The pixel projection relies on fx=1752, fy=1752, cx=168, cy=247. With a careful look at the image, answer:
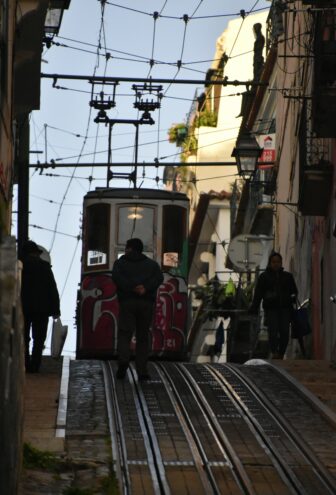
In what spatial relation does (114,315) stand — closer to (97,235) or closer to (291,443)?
(97,235)

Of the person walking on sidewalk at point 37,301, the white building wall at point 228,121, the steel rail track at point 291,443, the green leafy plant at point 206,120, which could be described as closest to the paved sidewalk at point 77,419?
the person walking on sidewalk at point 37,301

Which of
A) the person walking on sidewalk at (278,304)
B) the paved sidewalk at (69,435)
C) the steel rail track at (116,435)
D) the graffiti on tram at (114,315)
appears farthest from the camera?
the graffiti on tram at (114,315)

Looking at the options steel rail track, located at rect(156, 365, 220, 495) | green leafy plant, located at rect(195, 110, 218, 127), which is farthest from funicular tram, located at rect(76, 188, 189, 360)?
green leafy plant, located at rect(195, 110, 218, 127)

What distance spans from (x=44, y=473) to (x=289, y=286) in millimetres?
10930

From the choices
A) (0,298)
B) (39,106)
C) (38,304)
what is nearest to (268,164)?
(39,106)

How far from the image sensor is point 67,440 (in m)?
13.9

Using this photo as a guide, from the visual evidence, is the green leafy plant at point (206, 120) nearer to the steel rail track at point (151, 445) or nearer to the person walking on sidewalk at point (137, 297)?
the person walking on sidewalk at point (137, 297)

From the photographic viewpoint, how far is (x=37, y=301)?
19.5m

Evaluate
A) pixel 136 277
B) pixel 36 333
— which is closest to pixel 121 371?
pixel 136 277

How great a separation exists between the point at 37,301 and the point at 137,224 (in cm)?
878

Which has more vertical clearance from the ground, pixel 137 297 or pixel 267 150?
pixel 267 150

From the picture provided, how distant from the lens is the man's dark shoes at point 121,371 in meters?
18.2

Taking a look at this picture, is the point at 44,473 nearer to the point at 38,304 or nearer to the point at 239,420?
the point at 239,420

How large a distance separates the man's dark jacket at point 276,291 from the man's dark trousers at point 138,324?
201 inches
